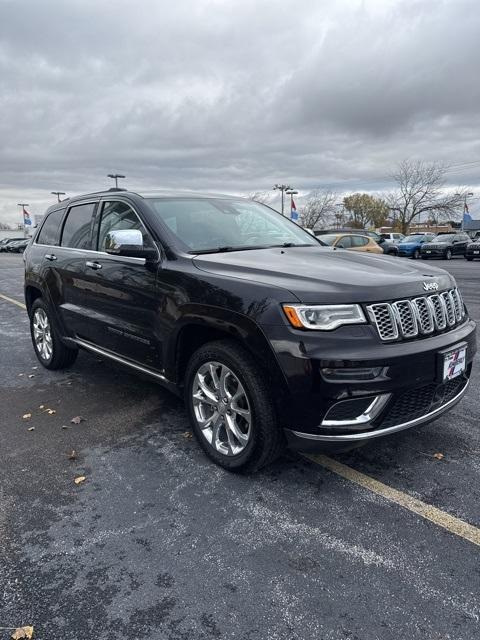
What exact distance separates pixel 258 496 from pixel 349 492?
21.8 inches

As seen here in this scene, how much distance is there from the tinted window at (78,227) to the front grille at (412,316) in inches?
114

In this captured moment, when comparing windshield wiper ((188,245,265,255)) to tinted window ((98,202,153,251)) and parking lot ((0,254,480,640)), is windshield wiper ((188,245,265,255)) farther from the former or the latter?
parking lot ((0,254,480,640))

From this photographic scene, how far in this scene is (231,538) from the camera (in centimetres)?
253

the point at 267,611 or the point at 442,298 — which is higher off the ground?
the point at 442,298

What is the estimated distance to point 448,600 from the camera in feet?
6.86

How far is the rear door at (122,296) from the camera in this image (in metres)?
3.57

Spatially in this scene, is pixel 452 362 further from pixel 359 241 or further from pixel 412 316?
pixel 359 241

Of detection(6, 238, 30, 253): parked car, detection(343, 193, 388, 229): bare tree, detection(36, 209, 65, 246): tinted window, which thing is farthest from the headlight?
detection(343, 193, 388, 229): bare tree

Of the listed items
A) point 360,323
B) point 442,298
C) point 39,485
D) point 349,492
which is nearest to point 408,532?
point 349,492

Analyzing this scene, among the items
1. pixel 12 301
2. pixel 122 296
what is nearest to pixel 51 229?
pixel 122 296

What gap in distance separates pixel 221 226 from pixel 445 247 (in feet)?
91.1

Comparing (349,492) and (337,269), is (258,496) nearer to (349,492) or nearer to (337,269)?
(349,492)

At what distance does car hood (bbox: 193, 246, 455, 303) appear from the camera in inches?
105

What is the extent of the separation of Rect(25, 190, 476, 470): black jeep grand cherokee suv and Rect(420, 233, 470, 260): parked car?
26790 mm
